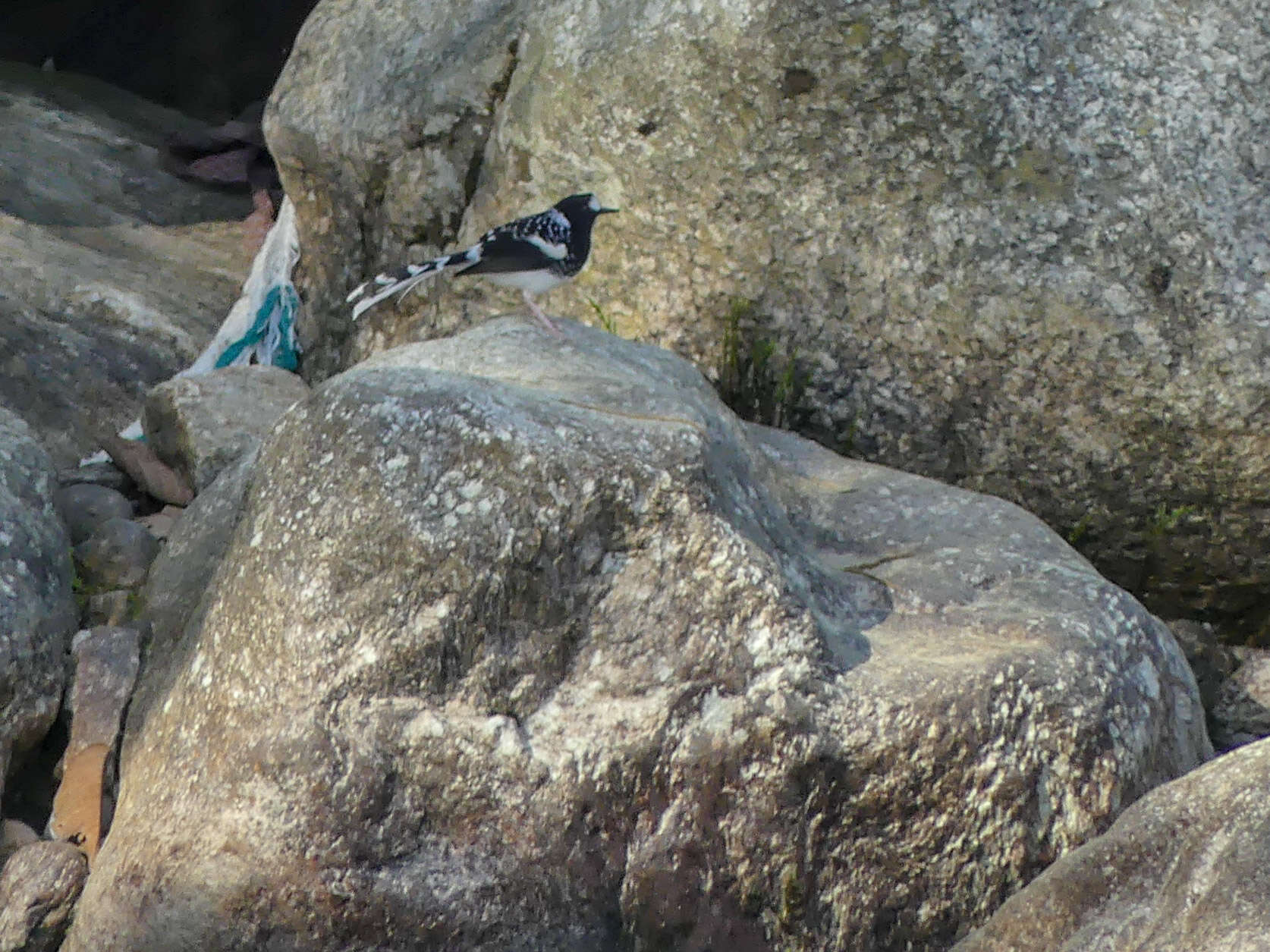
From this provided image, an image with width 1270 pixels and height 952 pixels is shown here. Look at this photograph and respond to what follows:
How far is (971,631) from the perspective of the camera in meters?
3.71

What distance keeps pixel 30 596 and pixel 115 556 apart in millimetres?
473

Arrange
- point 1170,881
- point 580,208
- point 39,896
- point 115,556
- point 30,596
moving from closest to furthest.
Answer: point 1170,881 → point 39,896 → point 30,596 → point 115,556 → point 580,208

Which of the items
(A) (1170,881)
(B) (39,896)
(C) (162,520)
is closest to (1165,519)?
(A) (1170,881)

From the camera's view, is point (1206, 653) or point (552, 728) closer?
point (552, 728)

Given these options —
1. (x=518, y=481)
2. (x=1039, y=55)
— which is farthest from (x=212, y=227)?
(x=518, y=481)

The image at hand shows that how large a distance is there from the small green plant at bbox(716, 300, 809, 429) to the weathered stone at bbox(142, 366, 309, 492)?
142 cm

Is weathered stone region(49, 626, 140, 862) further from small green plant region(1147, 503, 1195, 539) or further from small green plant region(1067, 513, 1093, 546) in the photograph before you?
small green plant region(1147, 503, 1195, 539)

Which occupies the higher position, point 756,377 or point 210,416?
point 756,377

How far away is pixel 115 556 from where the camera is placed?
4488 millimetres

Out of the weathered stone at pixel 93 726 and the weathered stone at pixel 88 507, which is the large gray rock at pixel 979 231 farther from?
the weathered stone at pixel 93 726

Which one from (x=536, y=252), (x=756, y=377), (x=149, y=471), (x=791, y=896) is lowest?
(x=791, y=896)

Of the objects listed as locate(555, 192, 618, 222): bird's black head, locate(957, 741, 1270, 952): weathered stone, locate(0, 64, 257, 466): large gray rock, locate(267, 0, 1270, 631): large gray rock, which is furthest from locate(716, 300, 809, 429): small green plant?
locate(0, 64, 257, 466): large gray rock

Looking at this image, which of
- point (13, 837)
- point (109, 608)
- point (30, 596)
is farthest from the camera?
point (109, 608)

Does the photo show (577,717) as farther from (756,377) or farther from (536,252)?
(756,377)
